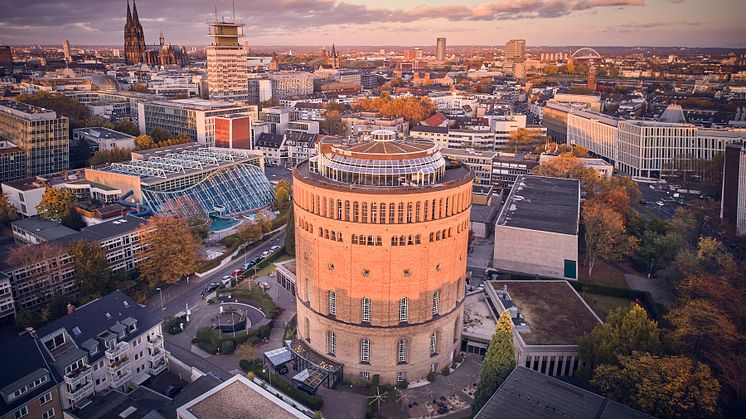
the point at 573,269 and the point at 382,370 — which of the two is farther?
the point at 573,269

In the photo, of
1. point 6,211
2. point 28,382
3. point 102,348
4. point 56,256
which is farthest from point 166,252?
point 6,211

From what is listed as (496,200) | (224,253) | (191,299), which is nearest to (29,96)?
(224,253)

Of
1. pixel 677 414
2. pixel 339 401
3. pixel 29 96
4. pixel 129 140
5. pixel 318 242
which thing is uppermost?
pixel 29 96

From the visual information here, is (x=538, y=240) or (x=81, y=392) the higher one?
(x=538, y=240)

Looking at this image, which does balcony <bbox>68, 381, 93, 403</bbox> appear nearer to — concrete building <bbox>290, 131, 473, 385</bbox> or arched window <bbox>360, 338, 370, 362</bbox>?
concrete building <bbox>290, 131, 473, 385</bbox>

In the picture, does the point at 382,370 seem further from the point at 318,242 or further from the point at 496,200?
the point at 496,200

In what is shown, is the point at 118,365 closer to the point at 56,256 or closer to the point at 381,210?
the point at 56,256

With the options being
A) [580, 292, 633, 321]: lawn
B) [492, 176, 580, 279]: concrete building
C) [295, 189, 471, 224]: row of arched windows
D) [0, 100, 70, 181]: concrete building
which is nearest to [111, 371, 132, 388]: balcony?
[295, 189, 471, 224]: row of arched windows
